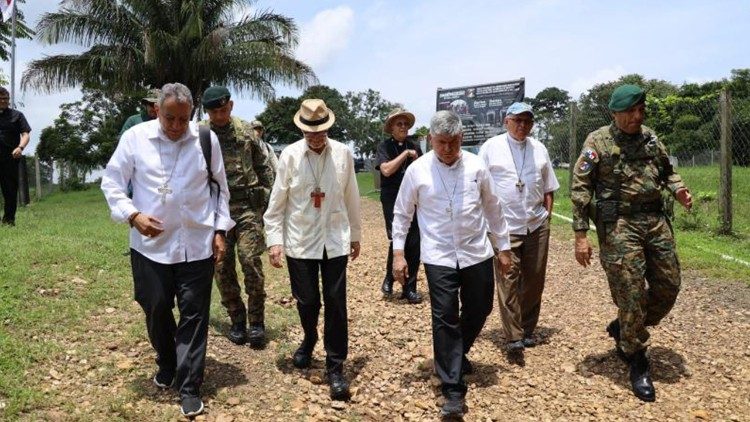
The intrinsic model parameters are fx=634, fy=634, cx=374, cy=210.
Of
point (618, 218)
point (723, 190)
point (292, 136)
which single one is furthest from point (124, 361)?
point (292, 136)

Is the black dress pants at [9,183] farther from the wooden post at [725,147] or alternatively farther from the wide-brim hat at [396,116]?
the wooden post at [725,147]

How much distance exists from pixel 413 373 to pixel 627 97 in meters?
2.39

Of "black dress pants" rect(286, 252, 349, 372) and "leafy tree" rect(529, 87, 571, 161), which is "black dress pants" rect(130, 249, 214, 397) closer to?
"black dress pants" rect(286, 252, 349, 372)

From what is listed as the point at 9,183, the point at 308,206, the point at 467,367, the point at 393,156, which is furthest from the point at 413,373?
the point at 9,183

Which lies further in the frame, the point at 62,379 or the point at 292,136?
the point at 292,136

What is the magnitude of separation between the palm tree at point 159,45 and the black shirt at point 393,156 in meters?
13.4

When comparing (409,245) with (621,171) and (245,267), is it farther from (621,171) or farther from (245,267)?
(621,171)

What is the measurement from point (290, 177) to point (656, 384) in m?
2.85

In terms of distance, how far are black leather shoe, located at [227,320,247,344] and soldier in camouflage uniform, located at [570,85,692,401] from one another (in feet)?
8.69

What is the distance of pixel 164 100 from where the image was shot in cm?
354

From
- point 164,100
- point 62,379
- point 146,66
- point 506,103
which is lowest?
point 62,379

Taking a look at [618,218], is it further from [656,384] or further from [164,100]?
[164,100]

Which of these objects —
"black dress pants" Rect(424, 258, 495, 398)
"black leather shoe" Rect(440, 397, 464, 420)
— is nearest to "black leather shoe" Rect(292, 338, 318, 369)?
"black dress pants" Rect(424, 258, 495, 398)

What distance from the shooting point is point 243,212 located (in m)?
4.70
